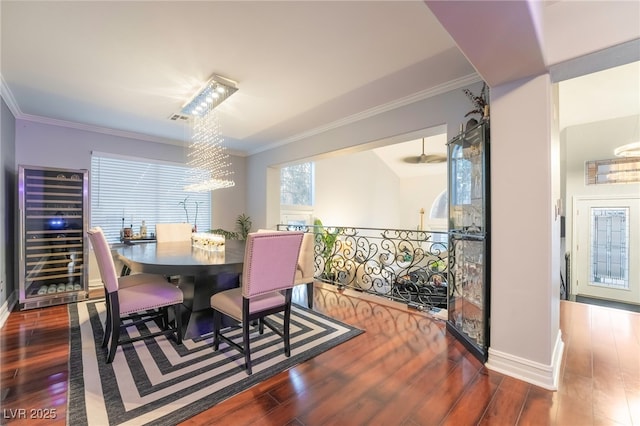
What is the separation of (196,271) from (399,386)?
5.35 ft

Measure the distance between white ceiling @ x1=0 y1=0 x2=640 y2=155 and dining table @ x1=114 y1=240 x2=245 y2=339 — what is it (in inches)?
66.8

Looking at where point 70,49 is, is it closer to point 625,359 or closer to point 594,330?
point 625,359

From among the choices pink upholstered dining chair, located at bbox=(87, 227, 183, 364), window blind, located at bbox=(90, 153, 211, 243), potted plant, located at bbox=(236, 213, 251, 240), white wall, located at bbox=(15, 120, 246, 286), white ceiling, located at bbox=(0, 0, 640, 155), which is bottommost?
pink upholstered dining chair, located at bbox=(87, 227, 183, 364)

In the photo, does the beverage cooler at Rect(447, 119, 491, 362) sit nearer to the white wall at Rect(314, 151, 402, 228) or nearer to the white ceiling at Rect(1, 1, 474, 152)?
the white ceiling at Rect(1, 1, 474, 152)

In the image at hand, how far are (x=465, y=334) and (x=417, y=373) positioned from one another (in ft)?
2.48

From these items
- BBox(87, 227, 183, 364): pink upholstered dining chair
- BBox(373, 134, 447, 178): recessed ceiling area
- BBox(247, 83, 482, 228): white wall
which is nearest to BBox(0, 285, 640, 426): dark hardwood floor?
BBox(87, 227, 183, 364): pink upholstered dining chair

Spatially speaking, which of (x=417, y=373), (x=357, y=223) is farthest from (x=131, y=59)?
(x=357, y=223)

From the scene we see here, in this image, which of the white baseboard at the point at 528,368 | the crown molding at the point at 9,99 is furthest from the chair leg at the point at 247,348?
the crown molding at the point at 9,99

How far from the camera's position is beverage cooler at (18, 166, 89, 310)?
3.27 m

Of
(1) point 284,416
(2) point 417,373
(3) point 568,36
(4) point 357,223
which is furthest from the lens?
(4) point 357,223

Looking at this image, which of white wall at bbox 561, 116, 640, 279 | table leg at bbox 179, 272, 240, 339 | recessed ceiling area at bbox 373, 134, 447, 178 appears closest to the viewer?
table leg at bbox 179, 272, 240, 339

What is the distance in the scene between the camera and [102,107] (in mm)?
3387

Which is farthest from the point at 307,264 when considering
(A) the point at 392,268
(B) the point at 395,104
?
(B) the point at 395,104

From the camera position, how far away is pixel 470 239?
249cm
